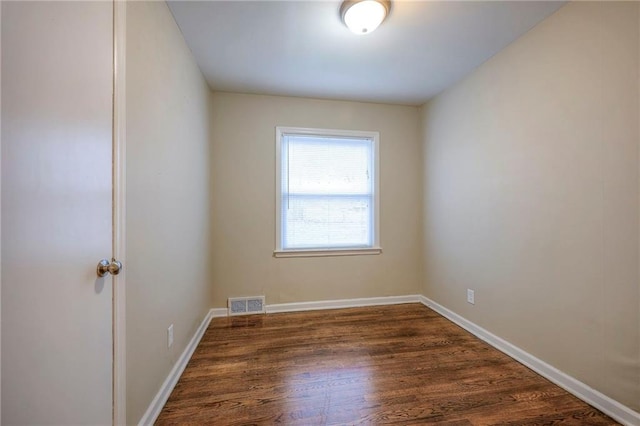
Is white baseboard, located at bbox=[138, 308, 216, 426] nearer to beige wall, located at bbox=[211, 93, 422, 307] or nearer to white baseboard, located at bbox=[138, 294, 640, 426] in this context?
white baseboard, located at bbox=[138, 294, 640, 426]

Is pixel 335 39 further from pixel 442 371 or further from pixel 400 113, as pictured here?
pixel 442 371

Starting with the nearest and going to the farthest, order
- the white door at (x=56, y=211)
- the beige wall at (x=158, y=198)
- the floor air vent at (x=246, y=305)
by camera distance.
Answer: the white door at (x=56, y=211)
the beige wall at (x=158, y=198)
the floor air vent at (x=246, y=305)

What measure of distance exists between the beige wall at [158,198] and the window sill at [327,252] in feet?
3.15

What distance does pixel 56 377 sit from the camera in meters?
0.81

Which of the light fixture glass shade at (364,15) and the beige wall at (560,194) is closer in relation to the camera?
the beige wall at (560,194)

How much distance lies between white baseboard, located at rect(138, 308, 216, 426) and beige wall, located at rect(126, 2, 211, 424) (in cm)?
5

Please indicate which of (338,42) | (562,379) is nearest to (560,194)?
(562,379)

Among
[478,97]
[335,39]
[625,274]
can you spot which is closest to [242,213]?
[335,39]

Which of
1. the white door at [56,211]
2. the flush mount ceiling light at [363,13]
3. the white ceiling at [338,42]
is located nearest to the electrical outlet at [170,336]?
the white door at [56,211]

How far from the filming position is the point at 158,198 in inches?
59.5

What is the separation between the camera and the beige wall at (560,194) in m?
1.40

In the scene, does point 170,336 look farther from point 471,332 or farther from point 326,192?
point 471,332

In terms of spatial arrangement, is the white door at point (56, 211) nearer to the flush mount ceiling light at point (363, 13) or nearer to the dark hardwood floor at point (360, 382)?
the dark hardwood floor at point (360, 382)

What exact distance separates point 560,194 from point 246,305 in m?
2.91
